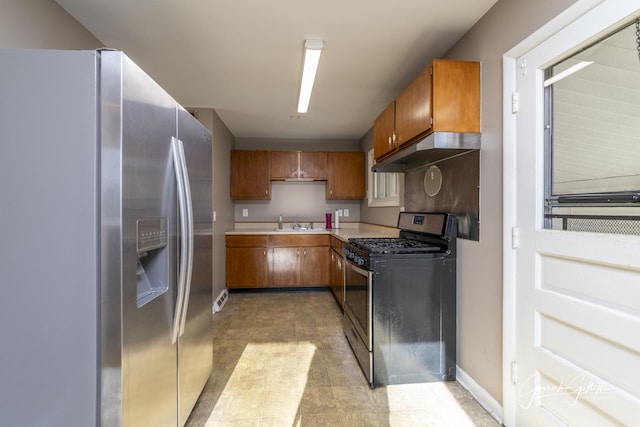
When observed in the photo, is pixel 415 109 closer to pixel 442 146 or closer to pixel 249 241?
pixel 442 146

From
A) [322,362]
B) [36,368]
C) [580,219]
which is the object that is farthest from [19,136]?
[322,362]

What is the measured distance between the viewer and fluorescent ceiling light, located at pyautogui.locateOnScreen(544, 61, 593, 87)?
1.34 m

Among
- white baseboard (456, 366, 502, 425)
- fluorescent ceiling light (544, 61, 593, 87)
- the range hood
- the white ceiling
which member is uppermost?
the white ceiling

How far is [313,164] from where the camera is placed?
5062 millimetres

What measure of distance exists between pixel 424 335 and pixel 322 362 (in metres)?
0.83

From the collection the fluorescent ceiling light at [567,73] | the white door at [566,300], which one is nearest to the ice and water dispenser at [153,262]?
the white door at [566,300]

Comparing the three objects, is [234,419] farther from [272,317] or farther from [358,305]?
[272,317]

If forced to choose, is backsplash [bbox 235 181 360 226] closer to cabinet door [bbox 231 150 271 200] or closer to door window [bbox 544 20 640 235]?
cabinet door [bbox 231 150 271 200]

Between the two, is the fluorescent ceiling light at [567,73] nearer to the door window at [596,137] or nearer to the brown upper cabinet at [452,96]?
the door window at [596,137]

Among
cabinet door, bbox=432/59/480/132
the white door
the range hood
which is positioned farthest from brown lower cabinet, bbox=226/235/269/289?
the white door

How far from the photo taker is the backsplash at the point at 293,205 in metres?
5.30

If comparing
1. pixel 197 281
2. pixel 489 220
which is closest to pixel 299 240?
pixel 197 281

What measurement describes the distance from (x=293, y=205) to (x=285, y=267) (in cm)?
119

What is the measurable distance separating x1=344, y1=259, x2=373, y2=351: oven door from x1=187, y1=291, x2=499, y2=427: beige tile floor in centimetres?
30
